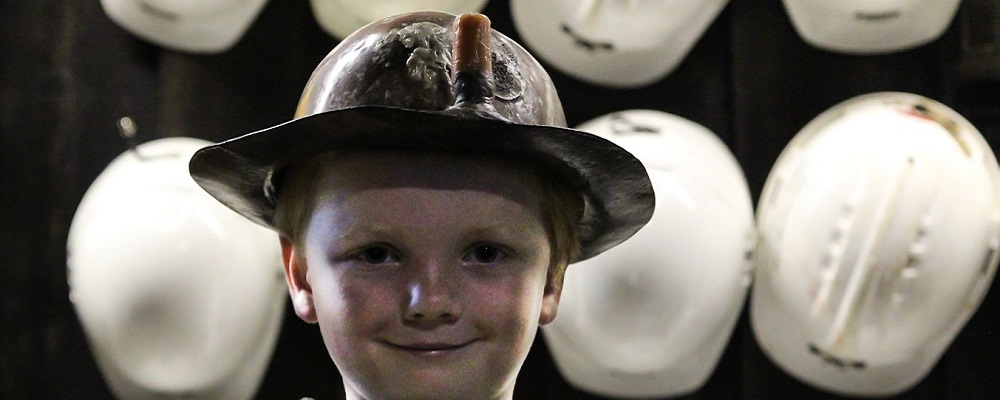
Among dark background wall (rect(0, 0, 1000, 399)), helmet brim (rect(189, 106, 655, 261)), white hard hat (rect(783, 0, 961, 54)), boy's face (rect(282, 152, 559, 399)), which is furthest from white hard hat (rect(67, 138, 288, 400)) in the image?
white hard hat (rect(783, 0, 961, 54))

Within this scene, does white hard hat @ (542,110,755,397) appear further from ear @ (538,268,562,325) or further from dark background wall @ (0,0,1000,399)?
ear @ (538,268,562,325)

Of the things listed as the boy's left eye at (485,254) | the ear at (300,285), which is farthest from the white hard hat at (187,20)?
the boy's left eye at (485,254)

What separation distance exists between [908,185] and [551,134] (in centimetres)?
42

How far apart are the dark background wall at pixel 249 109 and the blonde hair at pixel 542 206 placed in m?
0.39

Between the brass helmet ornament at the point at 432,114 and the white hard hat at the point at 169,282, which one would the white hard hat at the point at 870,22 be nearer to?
the brass helmet ornament at the point at 432,114

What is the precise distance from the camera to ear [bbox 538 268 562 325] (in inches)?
27.8

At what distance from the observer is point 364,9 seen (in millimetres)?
981

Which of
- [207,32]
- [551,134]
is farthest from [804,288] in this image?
[207,32]

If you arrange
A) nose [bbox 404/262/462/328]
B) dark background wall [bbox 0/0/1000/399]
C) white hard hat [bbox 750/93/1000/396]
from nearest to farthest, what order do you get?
1. nose [bbox 404/262/462/328]
2. white hard hat [bbox 750/93/1000/396]
3. dark background wall [bbox 0/0/1000/399]

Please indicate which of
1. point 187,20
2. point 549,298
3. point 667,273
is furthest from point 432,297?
point 187,20

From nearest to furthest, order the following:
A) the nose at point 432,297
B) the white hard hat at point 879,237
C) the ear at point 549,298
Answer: the nose at point 432,297 → the ear at point 549,298 → the white hard hat at point 879,237

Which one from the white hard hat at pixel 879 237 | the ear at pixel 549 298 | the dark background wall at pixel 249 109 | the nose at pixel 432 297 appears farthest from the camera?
the dark background wall at pixel 249 109

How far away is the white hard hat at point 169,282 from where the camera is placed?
0.95 metres

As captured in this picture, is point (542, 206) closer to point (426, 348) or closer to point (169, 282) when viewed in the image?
point (426, 348)
